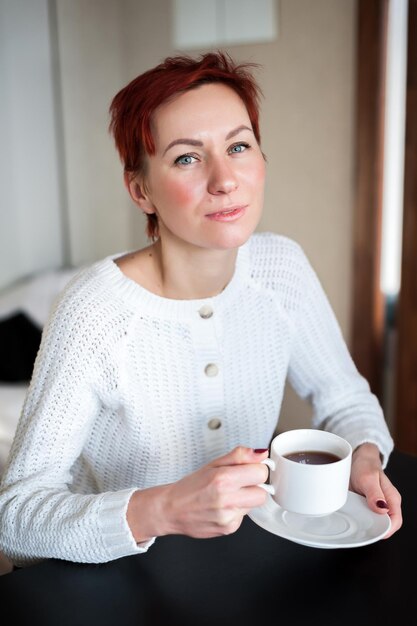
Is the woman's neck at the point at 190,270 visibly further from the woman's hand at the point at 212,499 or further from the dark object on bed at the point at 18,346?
the dark object on bed at the point at 18,346

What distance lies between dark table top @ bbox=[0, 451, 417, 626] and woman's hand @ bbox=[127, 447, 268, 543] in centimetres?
5

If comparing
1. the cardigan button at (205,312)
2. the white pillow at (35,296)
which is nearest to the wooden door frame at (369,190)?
the white pillow at (35,296)

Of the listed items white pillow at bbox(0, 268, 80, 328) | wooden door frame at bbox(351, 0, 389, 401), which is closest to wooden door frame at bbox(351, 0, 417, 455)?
wooden door frame at bbox(351, 0, 389, 401)

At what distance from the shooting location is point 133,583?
2.92ft

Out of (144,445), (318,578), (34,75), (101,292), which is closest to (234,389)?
(144,445)

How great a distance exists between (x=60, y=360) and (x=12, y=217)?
2041 millimetres

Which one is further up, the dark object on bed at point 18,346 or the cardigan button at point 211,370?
the cardigan button at point 211,370

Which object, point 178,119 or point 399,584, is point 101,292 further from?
point 399,584

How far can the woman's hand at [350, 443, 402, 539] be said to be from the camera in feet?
3.22

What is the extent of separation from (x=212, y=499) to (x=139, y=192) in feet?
2.01

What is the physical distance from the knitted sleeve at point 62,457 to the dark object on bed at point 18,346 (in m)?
1.52

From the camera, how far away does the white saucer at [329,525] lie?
893 mm

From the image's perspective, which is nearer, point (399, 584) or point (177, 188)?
point (399, 584)

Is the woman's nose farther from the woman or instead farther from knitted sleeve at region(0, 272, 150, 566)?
knitted sleeve at region(0, 272, 150, 566)
